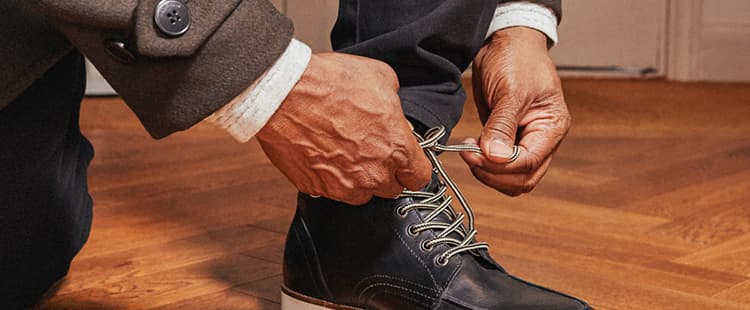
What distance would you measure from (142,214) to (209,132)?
0.64 meters

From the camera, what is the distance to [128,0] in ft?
1.77

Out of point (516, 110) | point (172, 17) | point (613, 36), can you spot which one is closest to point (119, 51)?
point (172, 17)

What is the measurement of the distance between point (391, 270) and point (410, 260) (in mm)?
16

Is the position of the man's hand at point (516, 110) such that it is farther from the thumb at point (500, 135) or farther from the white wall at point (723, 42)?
the white wall at point (723, 42)

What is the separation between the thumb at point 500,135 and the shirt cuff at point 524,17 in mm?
105

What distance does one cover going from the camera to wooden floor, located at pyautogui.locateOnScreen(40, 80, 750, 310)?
36.3 inches

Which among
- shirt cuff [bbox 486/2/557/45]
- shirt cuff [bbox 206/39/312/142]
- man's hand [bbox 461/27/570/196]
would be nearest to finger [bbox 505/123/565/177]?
man's hand [bbox 461/27/570/196]

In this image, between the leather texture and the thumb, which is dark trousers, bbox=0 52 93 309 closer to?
the leather texture

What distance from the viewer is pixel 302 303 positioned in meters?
0.78

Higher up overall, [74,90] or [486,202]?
[74,90]

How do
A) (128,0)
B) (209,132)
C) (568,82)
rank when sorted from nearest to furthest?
(128,0), (209,132), (568,82)

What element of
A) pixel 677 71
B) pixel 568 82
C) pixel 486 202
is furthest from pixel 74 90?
pixel 677 71

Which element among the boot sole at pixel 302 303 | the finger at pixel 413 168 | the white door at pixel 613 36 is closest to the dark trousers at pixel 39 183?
the boot sole at pixel 302 303

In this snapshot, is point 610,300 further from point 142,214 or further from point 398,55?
point 142,214
